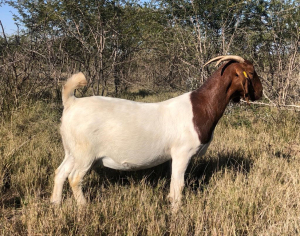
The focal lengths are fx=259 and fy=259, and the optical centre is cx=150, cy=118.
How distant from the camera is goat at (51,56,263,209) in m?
2.79

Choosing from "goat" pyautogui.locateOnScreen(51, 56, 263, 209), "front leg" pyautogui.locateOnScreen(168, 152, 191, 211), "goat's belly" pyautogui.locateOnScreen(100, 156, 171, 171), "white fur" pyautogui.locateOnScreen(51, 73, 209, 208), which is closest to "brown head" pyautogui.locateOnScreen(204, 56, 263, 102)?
"goat" pyautogui.locateOnScreen(51, 56, 263, 209)

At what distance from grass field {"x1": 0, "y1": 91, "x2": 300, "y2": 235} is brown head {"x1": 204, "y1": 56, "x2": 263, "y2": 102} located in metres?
1.09

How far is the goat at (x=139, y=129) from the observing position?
2.79 m

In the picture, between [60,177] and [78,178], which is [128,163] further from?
[60,177]

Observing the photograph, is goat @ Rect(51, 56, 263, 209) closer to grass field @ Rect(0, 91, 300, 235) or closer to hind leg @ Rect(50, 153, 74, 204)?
hind leg @ Rect(50, 153, 74, 204)

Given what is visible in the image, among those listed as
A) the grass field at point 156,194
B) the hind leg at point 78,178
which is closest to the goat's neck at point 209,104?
the grass field at point 156,194

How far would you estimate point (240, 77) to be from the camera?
3086 mm

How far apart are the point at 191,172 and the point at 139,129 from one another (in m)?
1.59

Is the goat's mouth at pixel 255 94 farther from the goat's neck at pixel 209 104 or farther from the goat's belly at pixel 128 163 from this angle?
the goat's belly at pixel 128 163

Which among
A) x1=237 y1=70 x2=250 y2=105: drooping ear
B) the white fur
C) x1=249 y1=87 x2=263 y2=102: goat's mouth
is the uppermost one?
x1=237 y1=70 x2=250 y2=105: drooping ear

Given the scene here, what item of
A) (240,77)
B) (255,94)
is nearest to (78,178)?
(240,77)

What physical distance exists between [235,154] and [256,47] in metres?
3.55

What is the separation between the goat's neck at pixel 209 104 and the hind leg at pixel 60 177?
149 cm

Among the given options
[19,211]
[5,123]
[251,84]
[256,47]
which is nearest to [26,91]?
[5,123]
